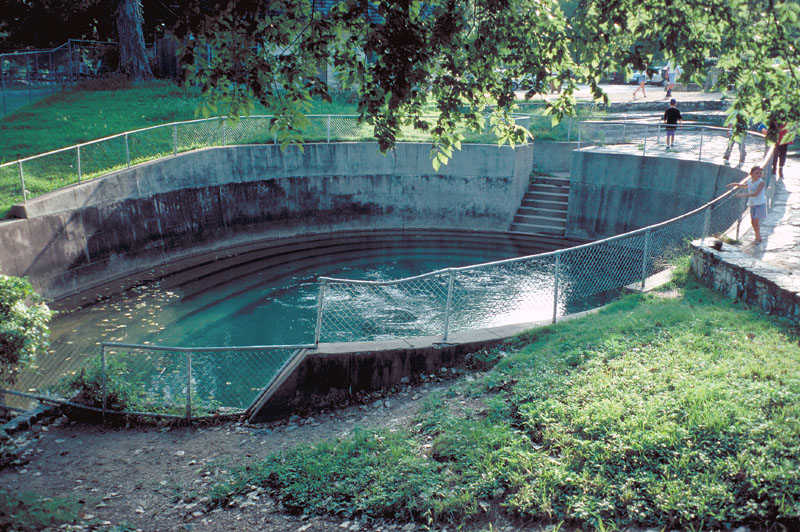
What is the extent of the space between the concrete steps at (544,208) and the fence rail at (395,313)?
7.83 meters

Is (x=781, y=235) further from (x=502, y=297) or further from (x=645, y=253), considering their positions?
(x=502, y=297)

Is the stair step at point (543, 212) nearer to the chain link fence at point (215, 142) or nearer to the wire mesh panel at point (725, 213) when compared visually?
the chain link fence at point (215, 142)

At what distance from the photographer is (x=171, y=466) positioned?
7.36 meters

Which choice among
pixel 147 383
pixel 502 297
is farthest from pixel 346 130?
pixel 147 383

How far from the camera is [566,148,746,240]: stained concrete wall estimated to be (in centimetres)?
1948

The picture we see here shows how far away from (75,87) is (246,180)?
10652 mm

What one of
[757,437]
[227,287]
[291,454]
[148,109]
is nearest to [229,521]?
[291,454]

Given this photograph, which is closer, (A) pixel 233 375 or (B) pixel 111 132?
(A) pixel 233 375

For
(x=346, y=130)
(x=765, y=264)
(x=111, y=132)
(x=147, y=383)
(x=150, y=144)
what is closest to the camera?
(x=765, y=264)

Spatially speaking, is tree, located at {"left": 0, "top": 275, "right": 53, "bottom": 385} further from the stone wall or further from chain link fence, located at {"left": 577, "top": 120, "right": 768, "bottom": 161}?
chain link fence, located at {"left": 577, "top": 120, "right": 768, "bottom": 161}

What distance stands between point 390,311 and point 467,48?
743cm

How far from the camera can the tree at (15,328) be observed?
897 cm

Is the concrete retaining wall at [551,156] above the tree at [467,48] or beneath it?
beneath

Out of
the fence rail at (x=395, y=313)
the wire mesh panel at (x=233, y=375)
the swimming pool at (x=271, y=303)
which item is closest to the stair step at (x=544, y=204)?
the swimming pool at (x=271, y=303)
